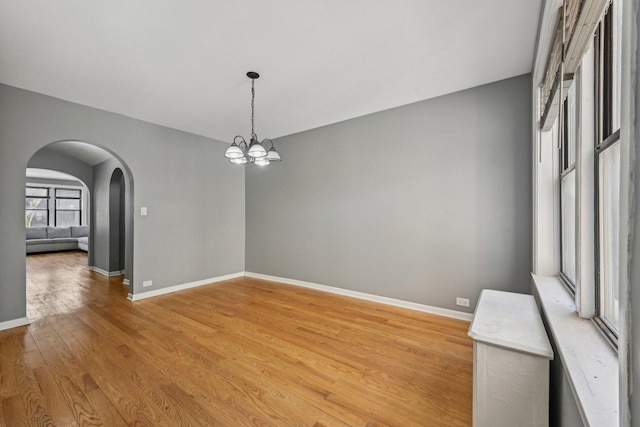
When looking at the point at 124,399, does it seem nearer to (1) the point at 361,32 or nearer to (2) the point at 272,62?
(2) the point at 272,62

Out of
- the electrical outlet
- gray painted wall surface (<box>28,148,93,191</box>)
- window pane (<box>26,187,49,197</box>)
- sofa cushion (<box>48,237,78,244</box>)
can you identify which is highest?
gray painted wall surface (<box>28,148,93,191</box>)

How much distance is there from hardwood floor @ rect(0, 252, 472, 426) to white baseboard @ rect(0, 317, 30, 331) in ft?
0.34

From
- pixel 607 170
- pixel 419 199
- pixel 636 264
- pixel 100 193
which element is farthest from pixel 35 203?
pixel 607 170

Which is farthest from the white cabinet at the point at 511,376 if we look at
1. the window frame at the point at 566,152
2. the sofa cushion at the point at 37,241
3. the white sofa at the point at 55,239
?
the sofa cushion at the point at 37,241

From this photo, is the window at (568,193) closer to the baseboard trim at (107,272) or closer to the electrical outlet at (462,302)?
the electrical outlet at (462,302)

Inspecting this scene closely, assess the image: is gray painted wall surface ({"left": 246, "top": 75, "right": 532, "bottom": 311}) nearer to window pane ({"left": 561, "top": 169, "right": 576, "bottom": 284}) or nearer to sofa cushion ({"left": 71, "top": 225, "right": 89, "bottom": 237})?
window pane ({"left": 561, "top": 169, "right": 576, "bottom": 284})

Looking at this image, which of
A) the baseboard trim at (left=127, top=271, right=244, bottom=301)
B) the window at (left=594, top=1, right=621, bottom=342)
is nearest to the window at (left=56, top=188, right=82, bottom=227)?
the baseboard trim at (left=127, top=271, right=244, bottom=301)

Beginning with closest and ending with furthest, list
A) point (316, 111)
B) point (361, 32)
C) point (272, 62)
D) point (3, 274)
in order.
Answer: point (361, 32), point (272, 62), point (3, 274), point (316, 111)

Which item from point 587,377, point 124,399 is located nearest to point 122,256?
point 124,399

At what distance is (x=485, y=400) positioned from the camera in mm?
1387

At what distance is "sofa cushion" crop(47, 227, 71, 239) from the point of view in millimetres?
8885

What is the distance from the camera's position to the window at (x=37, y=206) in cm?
948

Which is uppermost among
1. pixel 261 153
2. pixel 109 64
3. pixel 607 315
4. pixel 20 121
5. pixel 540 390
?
pixel 109 64

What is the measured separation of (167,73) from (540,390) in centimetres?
388
